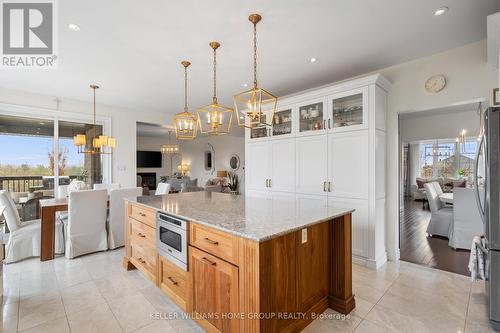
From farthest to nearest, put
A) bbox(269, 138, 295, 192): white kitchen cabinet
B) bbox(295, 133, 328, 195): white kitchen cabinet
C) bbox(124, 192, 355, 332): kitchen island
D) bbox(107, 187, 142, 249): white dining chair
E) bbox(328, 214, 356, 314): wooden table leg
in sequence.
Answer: bbox(269, 138, 295, 192): white kitchen cabinet, bbox(107, 187, 142, 249): white dining chair, bbox(295, 133, 328, 195): white kitchen cabinet, bbox(328, 214, 356, 314): wooden table leg, bbox(124, 192, 355, 332): kitchen island

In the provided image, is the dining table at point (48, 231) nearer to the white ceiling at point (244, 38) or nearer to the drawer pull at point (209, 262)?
the white ceiling at point (244, 38)

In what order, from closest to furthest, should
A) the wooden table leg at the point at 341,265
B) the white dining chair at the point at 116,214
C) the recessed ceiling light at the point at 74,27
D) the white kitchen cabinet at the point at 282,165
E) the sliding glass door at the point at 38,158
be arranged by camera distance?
the wooden table leg at the point at 341,265
the recessed ceiling light at the point at 74,27
the white dining chair at the point at 116,214
the white kitchen cabinet at the point at 282,165
the sliding glass door at the point at 38,158

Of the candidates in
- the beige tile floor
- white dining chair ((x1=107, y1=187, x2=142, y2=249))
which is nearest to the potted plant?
white dining chair ((x1=107, y1=187, x2=142, y2=249))

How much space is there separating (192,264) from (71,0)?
2.39 meters

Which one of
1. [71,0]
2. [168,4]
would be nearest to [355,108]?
[168,4]

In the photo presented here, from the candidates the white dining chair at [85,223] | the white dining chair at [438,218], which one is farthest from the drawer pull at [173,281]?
the white dining chair at [438,218]

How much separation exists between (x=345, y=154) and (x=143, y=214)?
259 cm

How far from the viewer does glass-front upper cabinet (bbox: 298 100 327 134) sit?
3.42 meters

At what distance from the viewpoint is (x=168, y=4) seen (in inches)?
78.2

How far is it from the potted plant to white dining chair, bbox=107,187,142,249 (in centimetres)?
500

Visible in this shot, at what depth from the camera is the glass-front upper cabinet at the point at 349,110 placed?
302 centimetres

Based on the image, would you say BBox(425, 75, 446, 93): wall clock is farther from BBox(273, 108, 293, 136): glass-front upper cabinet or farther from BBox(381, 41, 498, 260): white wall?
BBox(273, 108, 293, 136): glass-front upper cabinet

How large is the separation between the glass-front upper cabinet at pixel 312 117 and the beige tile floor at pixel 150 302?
1.97 m

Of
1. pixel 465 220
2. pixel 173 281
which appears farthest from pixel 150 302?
pixel 465 220
